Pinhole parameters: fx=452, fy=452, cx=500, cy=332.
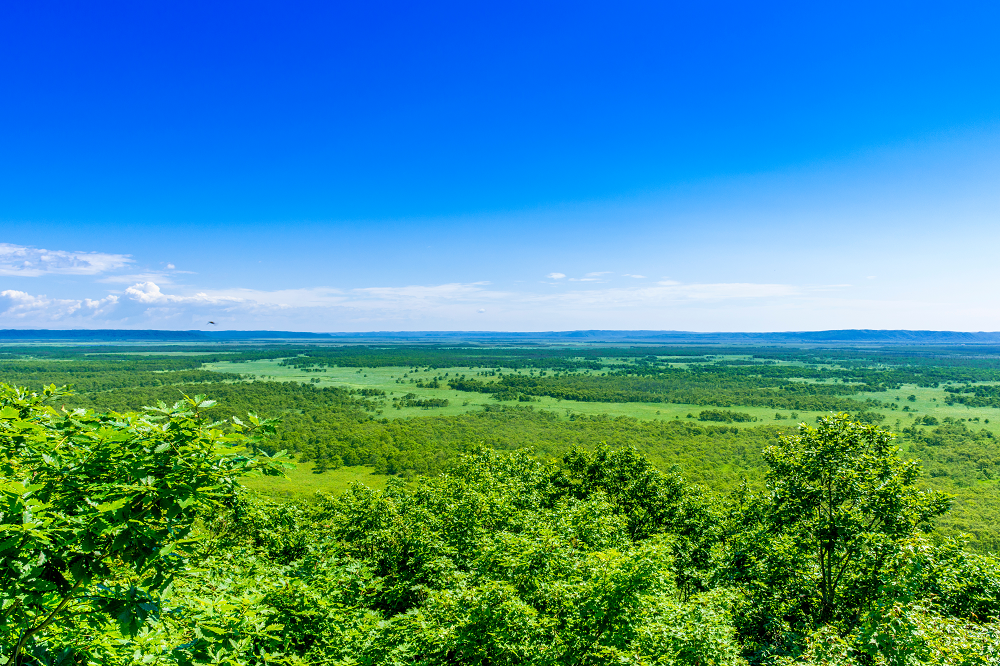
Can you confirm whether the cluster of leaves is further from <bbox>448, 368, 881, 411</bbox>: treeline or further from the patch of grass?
<bbox>448, 368, 881, 411</bbox>: treeline

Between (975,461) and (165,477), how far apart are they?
86.3 metres

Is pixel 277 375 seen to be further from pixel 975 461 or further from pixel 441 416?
pixel 975 461

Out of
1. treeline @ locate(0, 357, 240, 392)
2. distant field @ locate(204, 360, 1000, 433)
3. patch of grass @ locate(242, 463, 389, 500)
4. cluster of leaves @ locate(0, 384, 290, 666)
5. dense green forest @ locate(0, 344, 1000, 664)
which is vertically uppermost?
cluster of leaves @ locate(0, 384, 290, 666)

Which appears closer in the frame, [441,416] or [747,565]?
[747,565]

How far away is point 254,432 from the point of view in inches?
245

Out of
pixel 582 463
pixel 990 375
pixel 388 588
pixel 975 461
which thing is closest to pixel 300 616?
pixel 388 588

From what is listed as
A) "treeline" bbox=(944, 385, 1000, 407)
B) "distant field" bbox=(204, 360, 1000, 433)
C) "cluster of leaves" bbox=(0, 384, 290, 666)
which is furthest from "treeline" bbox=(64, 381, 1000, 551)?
"cluster of leaves" bbox=(0, 384, 290, 666)

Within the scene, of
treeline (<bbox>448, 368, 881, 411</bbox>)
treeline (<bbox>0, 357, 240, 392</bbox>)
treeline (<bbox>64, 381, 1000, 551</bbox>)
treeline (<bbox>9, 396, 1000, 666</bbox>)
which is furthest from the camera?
treeline (<bbox>0, 357, 240, 392</bbox>)

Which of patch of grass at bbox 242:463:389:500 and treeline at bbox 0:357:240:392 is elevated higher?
treeline at bbox 0:357:240:392

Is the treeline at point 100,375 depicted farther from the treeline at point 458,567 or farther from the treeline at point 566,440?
the treeline at point 458,567

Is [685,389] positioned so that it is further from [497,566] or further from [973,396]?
[497,566]

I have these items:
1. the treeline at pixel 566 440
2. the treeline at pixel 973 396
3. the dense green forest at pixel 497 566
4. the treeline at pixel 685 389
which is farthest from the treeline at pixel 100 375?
the treeline at pixel 973 396

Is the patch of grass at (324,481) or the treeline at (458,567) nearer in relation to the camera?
the treeline at (458,567)

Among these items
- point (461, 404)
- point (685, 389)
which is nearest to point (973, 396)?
point (685, 389)
